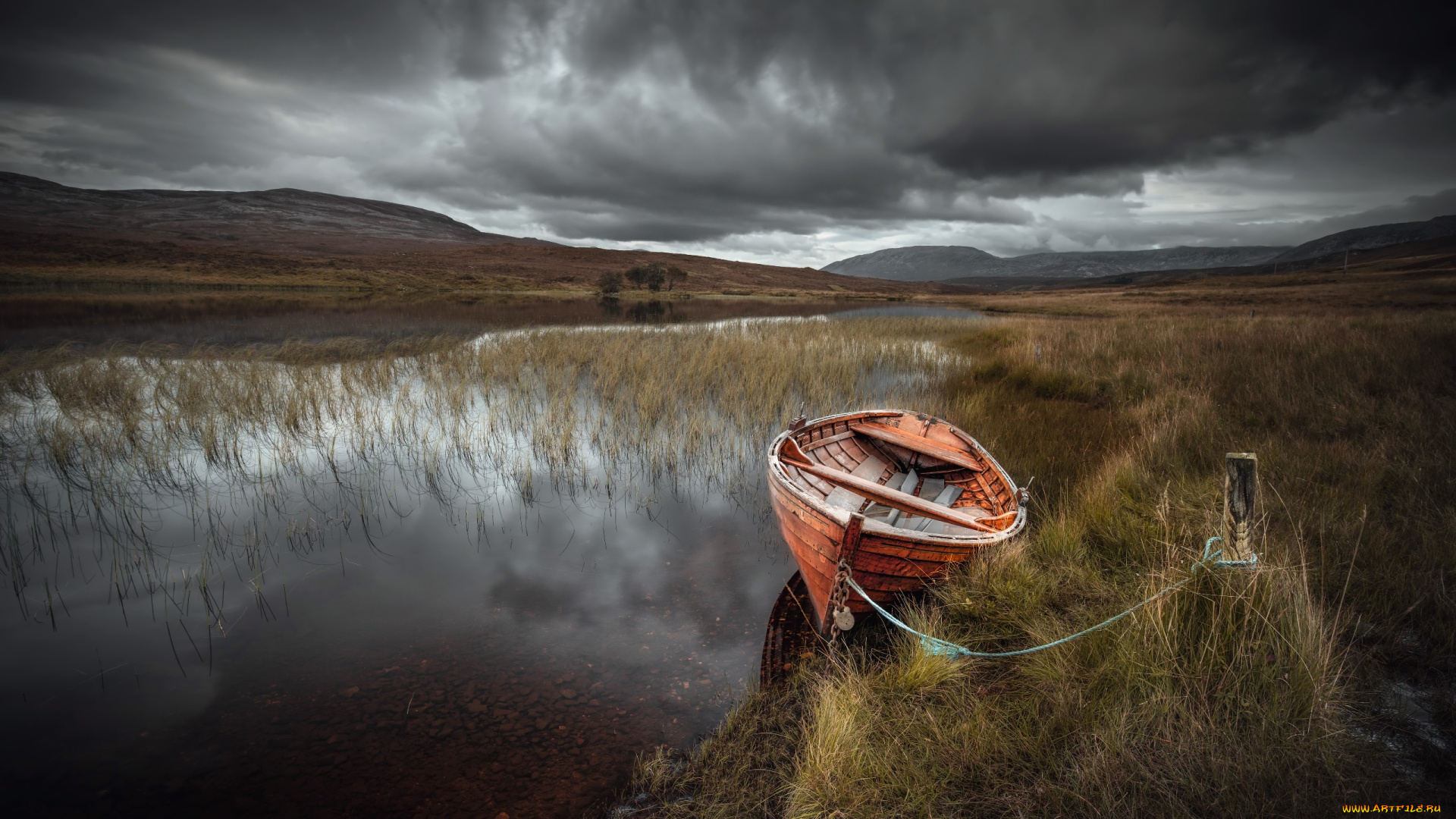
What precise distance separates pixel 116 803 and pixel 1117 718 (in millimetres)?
5706

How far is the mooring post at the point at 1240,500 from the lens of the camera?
3290 millimetres

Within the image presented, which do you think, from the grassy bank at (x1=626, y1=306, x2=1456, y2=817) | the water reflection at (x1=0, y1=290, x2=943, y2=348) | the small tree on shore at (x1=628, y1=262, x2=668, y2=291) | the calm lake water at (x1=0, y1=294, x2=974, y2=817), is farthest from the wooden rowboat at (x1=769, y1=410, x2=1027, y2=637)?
the small tree on shore at (x1=628, y1=262, x2=668, y2=291)

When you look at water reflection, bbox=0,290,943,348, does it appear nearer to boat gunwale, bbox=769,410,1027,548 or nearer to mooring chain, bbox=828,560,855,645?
boat gunwale, bbox=769,410,1027,548

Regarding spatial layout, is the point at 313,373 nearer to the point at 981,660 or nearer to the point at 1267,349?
the point at 981,660

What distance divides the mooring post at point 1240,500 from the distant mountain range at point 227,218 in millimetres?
122845

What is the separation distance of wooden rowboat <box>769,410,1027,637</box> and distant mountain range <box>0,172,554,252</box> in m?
119

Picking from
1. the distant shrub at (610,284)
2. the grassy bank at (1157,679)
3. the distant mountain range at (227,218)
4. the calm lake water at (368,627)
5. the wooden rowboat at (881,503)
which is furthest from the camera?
the distant mountain range at (227,218)

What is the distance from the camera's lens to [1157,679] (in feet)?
9.76

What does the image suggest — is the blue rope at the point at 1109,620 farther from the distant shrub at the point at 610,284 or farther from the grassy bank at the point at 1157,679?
the distant shrub at the point at 610,284

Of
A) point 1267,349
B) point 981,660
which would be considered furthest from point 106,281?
point 1267,349

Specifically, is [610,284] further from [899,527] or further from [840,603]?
[840,603]

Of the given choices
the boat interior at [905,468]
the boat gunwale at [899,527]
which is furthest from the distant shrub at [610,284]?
the boat gunwale at [899,527]

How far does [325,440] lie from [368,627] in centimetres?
570

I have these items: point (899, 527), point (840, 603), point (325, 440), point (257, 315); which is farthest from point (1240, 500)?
point (257, 315)
